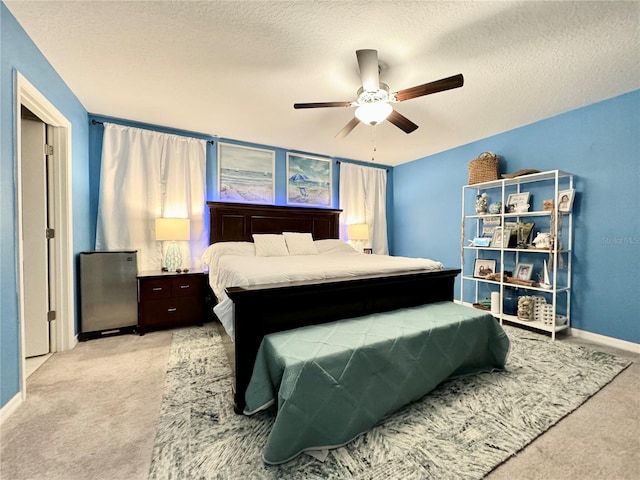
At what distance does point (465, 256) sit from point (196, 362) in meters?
3.97

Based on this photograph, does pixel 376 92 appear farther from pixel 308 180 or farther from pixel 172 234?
pixel 172 234

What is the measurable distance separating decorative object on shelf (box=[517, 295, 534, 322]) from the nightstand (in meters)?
3.84

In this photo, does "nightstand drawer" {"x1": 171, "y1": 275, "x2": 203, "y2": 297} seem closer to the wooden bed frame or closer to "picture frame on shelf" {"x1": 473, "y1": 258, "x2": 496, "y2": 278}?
the wooden bed frame

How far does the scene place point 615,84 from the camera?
249cm

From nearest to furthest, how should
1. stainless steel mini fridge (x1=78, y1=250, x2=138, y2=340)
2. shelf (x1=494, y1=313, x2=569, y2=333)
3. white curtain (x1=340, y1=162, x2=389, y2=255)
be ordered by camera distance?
stainless steel mini fridge (x1=78, y1=250, x2=138, y2=340) < shelf (x1=494, y1=313, x2=569, y2=333) < white curtain (x1=340, y1=162, x2=389, y2=255)

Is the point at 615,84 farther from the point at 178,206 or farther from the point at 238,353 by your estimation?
the point at 178,206

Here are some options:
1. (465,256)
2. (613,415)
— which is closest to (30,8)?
(613,415)

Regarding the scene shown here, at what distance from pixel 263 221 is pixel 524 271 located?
142 inches

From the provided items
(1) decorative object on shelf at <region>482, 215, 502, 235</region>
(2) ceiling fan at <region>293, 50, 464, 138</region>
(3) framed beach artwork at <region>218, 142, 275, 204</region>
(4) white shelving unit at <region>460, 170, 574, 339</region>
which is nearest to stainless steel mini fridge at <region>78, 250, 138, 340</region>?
(3) framed beach artwork at <region>218, 142, 275, 204</region>

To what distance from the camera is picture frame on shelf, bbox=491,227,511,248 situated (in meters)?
3.40

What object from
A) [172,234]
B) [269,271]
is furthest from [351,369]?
[172,234]

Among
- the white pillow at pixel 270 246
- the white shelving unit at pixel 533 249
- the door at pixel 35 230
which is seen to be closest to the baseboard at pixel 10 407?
the door at pixel 35 230

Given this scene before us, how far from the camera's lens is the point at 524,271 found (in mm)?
3352

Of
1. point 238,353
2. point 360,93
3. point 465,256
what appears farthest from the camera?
point 465,256
